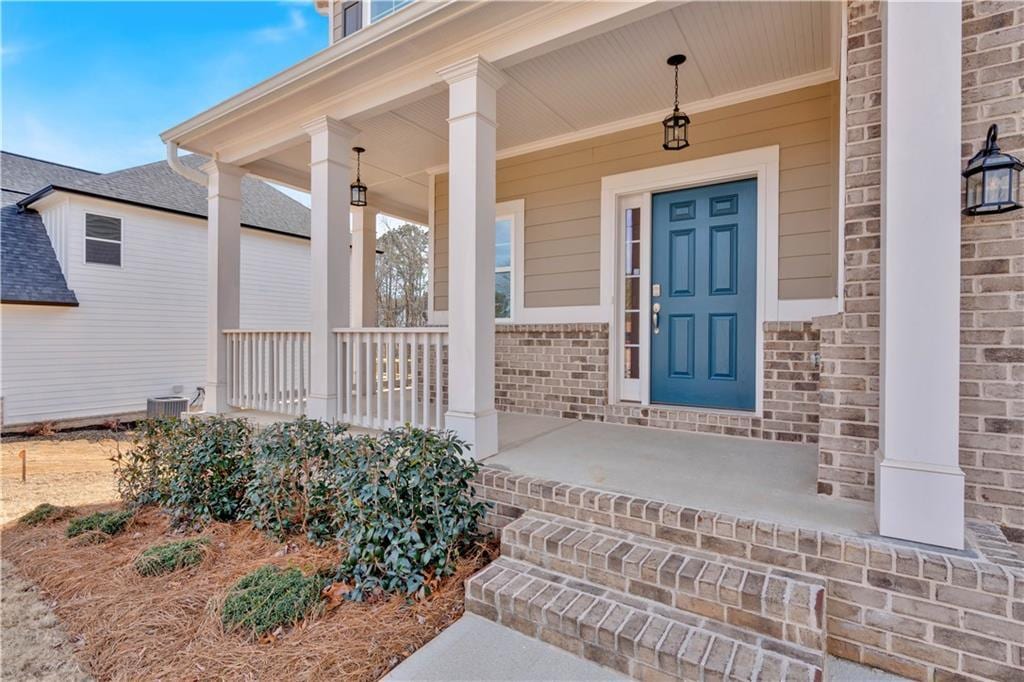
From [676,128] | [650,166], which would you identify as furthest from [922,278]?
[650,166]

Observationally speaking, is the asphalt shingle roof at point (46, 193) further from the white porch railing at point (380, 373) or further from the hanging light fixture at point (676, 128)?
the hanging light fixture at point (676, 128)

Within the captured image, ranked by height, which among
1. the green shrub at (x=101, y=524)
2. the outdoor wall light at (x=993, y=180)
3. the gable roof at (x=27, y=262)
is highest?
the gable roof at (x=27, y=262)

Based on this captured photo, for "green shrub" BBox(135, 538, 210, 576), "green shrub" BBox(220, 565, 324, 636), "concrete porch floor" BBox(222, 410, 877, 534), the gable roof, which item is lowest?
"green shrub" BBox(135, 538, 210, 576)

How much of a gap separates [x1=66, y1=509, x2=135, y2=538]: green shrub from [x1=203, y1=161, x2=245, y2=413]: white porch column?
1504 mm

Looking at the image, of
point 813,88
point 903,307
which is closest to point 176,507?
point 903,307

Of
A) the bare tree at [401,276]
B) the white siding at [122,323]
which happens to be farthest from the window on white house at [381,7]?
the bare tree at [401,276]

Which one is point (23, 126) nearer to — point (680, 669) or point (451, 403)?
point (451, 403)

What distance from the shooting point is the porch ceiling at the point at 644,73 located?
2980 mm

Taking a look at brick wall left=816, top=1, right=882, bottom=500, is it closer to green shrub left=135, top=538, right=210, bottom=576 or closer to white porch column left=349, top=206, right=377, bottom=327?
green shrub left=135, top=538, right=210, bottom=576

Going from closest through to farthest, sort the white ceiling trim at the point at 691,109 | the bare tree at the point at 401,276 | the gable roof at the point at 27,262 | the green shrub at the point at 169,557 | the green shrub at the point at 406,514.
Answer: the green shrub at the point at 406,514, the green shrub at the point at 169,557, the white ceiling trim at the point at 691,109, the gable roof at the point at 27,262, the bare tree at the point at 401,276

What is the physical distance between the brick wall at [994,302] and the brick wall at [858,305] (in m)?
0.30

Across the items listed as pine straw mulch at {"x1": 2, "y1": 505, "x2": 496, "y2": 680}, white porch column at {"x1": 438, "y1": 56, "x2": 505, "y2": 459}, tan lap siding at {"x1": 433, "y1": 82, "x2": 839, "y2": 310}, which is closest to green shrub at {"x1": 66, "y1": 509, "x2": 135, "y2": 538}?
pine straw mulch at {"x1": 2, "y1": 505, "x2": 496, "y2": 680}

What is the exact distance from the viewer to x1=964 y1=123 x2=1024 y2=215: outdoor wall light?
1.82m

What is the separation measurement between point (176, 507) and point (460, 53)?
3.86 m
